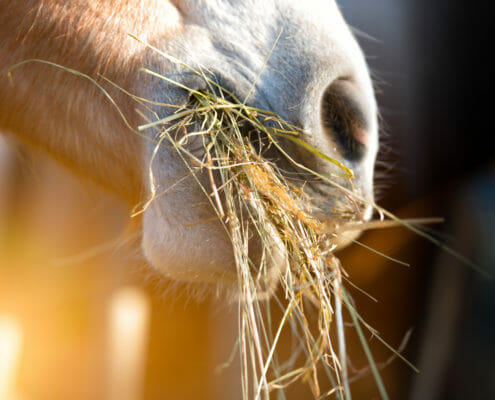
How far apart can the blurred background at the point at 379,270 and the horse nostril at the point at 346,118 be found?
0.41m

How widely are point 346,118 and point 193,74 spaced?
226mm

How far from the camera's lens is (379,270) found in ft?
4.89

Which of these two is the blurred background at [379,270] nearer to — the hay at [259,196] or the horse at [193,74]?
the horse at [193,74]

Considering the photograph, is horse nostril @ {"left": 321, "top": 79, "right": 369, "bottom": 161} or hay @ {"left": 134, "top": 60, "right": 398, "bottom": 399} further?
horse nostril @ {"left": 321, "top": 79, "right": 369, "bottom": 161}

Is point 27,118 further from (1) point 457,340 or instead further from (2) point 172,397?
(2) point 172,397

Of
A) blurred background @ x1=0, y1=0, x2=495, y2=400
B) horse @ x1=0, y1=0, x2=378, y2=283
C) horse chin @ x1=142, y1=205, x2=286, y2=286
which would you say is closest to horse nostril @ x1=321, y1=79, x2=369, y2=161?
horse @ x1=0, y1=0, x2=378, y2=283

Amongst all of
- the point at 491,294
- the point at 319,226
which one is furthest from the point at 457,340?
the point at 319,226

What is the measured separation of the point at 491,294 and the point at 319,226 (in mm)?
1015

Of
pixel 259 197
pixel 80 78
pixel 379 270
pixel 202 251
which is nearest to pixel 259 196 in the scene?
pixel 259 197

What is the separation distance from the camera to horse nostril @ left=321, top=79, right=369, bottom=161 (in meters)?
0.68

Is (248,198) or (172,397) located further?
(172,397)

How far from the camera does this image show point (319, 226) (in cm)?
60

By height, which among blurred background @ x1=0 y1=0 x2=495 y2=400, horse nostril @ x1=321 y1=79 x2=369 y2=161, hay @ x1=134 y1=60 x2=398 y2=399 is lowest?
blurred background @ x1=0 y1=0 x2=495 y2=400

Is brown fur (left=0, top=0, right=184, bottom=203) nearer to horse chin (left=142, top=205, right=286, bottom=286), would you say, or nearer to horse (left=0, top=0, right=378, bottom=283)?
horse (left=0, top=0, right=378, bottom=283)
